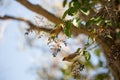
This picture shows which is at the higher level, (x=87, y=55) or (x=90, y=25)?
(x=90, y=25)

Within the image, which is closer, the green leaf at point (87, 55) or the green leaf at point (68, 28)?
the green leaf at point (68, 28)

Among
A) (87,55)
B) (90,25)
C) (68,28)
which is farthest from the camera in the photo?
(90,25)

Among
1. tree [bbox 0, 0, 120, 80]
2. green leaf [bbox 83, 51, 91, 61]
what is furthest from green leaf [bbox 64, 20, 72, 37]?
green leaf [bbox 83, 51, 91, 61]

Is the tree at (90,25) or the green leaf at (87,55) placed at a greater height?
the tree at (90,25)

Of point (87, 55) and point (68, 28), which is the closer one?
point (68, 28)

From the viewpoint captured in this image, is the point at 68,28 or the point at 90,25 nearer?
the point at 68,28

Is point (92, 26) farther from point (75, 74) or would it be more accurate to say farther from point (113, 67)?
point (113, 67)

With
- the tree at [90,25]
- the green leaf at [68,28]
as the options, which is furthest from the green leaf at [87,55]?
the green leaf at [68,28]

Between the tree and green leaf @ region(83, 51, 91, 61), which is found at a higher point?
the tree

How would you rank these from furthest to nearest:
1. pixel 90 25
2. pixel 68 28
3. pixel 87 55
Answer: pixel 90 25, pixel 87 55, pixel 68 28

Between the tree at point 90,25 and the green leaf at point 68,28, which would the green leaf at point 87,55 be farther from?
the green leaf at point 68,28

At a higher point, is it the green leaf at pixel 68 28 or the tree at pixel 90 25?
the tree at pixel 90 25

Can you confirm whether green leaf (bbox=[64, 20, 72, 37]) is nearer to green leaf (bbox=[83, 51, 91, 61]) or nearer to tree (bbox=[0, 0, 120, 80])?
tree (bbox=[0, 0, 120, 80])
